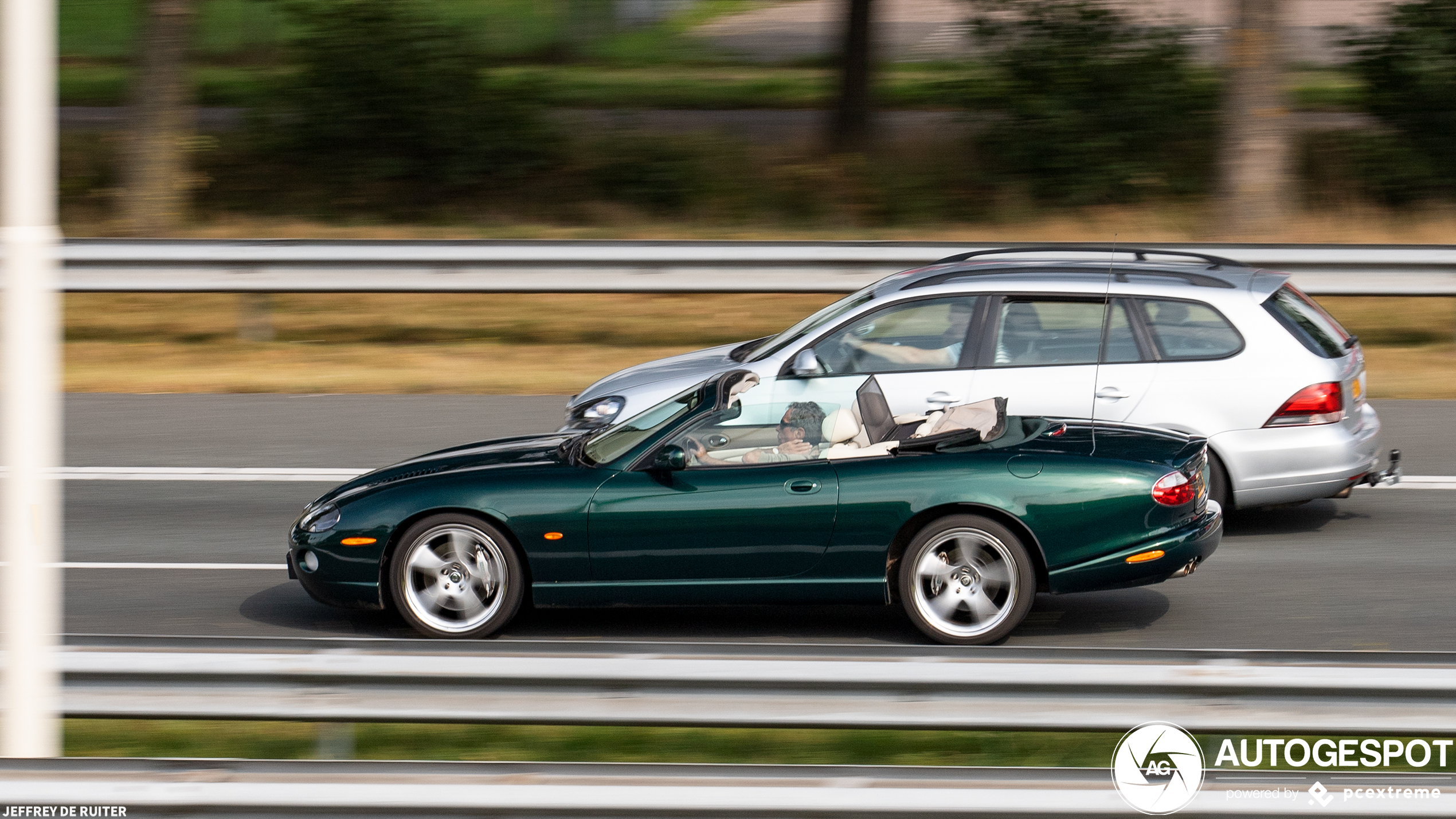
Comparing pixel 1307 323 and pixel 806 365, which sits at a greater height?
pixel 1307 323

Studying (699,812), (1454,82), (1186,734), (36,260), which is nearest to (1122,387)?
(1186,734)

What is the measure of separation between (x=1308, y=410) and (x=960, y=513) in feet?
8.67

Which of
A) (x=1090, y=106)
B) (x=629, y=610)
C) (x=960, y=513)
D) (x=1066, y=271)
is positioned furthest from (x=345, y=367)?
(x=1090, y=106)

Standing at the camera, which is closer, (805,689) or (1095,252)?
(805,689)

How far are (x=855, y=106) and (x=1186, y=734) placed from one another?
1882 centimetres

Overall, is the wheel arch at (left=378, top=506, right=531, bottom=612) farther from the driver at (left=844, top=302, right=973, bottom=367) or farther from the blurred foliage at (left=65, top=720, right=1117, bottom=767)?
the driver at (left=844, top=302, right=973, bottom=367)

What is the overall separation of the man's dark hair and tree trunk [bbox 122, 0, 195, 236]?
12763 millimetres

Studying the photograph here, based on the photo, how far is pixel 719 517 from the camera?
674 centimetres

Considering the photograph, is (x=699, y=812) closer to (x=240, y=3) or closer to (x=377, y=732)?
(x=377, y=732)

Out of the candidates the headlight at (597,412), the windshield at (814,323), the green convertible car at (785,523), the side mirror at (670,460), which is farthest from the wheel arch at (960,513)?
the headlight at (597,412)

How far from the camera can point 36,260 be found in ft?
14.1

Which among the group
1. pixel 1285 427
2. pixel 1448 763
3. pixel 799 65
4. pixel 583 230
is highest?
pixel 799 65

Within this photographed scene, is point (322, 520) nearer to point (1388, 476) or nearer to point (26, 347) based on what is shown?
point (26, 347)

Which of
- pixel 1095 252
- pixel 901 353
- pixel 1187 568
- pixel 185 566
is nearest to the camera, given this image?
pixel 1187 568
